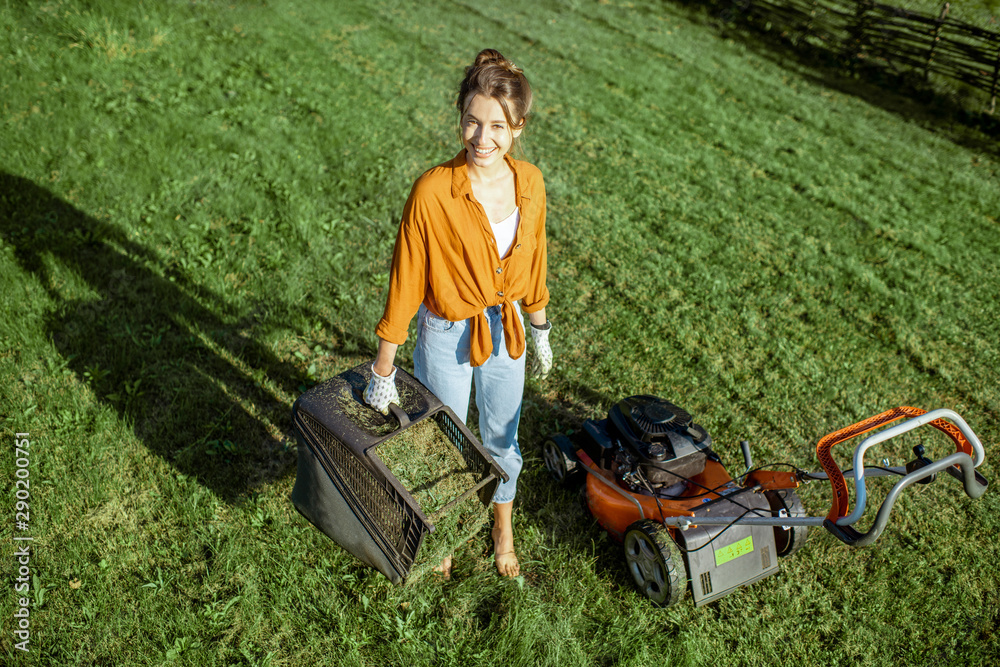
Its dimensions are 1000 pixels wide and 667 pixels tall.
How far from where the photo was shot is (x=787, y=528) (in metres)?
3.35

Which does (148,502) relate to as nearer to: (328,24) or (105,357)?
(105,357)

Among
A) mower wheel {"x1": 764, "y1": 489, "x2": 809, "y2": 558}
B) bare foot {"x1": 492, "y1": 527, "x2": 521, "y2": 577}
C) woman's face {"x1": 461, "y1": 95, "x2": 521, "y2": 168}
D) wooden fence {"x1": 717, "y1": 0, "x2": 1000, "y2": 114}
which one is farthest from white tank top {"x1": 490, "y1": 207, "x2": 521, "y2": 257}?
wooden fence {"x1": 717, "y1": 0, "x2": 1000, "y2": 114}

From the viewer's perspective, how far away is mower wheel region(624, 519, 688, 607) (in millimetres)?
3033

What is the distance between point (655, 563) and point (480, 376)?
1.33 m

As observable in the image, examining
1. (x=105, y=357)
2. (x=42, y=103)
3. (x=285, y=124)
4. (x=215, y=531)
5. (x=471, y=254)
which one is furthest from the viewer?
(x=285, y=124)

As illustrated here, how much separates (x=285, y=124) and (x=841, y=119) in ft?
27.8

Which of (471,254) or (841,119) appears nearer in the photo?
(471,254)

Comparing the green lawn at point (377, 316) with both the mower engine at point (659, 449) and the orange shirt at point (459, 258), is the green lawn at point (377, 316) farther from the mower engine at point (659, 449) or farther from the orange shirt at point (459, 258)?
the orange shirt at point (459, 258)

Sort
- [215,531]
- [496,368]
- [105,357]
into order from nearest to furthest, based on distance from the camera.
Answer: [496,368] < [215,531] < [105,357]

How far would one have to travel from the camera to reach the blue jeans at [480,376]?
276 cm

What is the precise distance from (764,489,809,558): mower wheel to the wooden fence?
10372mm

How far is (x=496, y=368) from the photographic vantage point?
2881mm

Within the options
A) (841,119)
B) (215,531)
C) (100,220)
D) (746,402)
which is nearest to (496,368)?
(215,531)

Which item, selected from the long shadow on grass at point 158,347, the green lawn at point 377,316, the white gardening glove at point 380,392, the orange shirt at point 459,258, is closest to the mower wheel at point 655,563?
the green lawn at point 377,316
